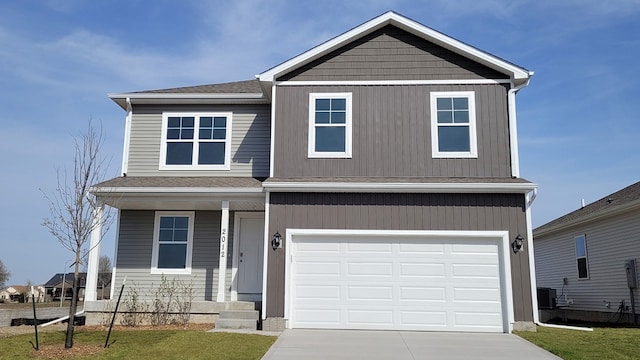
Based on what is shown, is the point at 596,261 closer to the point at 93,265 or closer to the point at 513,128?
the point at 513,128

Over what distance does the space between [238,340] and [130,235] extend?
5.95 metres

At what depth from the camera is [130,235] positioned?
14133mm

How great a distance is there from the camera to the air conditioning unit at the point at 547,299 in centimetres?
1834

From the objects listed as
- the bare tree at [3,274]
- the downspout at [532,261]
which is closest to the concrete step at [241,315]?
the downspout at [532,261]

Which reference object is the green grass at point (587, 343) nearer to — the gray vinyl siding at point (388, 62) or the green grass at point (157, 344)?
the green grass at point (157, 344)

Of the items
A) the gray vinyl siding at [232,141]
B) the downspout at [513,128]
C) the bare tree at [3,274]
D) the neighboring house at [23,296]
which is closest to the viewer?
the downspout at [513,128]

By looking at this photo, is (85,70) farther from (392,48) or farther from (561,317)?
(561,317)

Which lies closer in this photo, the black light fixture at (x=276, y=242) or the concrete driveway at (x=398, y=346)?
the concrete driveway at (x=398, y=346)

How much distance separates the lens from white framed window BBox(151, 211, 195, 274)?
545 inches

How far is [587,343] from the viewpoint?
965 centimetres

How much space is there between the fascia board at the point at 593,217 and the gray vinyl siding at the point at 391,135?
16.1 feet

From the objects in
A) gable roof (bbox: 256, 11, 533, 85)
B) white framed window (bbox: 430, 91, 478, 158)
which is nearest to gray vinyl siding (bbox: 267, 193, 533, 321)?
white framed window (bbox: 430, 91, 478, 158)

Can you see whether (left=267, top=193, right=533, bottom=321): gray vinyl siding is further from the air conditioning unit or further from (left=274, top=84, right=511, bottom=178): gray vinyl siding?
the air conditioning unit

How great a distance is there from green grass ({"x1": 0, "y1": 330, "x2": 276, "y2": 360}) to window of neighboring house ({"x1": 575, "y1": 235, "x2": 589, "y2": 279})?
1226 cm
